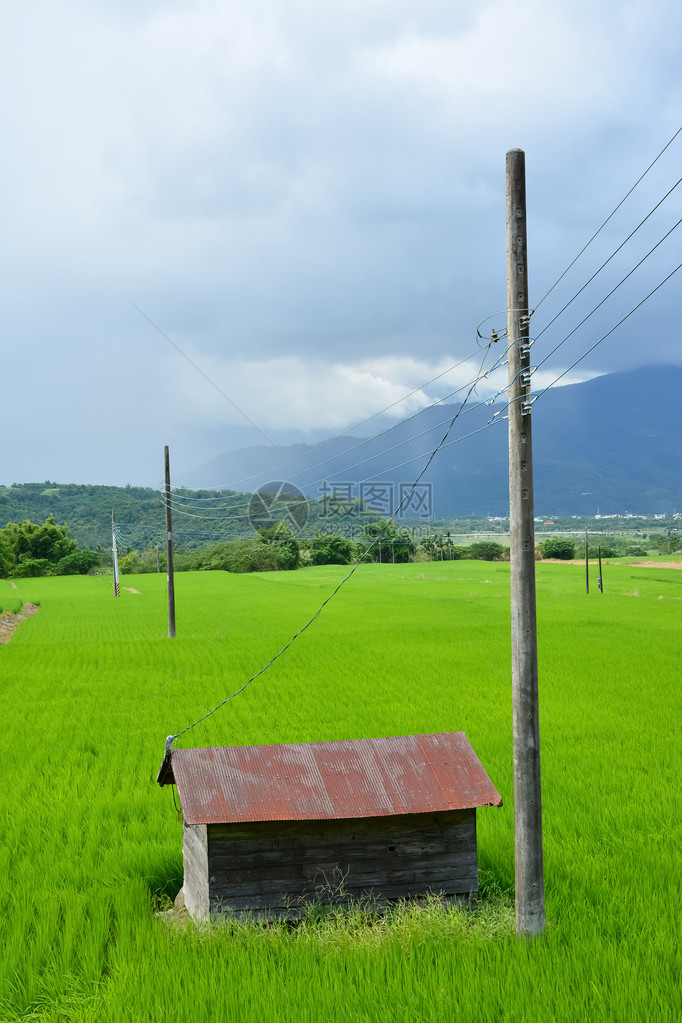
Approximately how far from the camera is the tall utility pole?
648 centimetres

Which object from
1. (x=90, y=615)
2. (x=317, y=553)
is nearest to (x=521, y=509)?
(x=90, y=615)

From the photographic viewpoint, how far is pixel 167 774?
26.6 feet

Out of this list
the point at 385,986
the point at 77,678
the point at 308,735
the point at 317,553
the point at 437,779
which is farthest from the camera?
the point at 317,553

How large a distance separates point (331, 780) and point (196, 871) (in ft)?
4.37

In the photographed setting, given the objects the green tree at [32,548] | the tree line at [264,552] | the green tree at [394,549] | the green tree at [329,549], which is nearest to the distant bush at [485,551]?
the tree line at [264,552]

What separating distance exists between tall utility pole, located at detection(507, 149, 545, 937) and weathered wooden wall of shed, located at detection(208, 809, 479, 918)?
0.56 metres

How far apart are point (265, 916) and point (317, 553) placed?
63773 mm

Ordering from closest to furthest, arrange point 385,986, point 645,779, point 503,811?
point 385,986 → point 503,811 → point 645,779

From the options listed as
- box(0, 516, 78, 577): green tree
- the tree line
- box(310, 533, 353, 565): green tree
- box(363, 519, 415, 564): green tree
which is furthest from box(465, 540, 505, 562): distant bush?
box(0, 516, 78, 577): green tree

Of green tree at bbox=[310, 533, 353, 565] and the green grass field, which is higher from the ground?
green tree at bbox=[310, 533, 353, 565]

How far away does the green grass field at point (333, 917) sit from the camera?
5664mm

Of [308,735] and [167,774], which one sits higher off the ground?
[167,774]

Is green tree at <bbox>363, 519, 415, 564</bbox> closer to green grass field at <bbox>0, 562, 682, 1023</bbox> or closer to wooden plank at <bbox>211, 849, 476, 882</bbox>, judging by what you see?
green grass field at <bbox>0, 562, 682, 1023</bbox>

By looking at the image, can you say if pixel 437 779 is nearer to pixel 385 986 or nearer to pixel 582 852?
pixel 385 986
